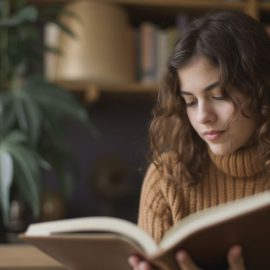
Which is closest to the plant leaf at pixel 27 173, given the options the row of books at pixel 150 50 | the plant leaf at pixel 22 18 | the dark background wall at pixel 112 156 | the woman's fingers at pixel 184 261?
the plant leaf at pixel 22 18

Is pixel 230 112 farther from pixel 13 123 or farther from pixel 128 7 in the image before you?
pixel 128 7

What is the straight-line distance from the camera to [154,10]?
2139mm

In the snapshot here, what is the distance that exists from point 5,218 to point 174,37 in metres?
0.91

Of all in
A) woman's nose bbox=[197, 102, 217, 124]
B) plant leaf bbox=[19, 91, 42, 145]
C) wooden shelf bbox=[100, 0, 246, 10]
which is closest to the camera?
woman's nose bbox=[197, 102, 217, 124]

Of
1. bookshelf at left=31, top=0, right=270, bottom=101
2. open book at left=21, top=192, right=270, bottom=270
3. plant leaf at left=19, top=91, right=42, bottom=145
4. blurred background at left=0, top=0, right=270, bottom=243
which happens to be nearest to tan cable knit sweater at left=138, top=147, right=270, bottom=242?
open book at left=21, top=192, right=270, bottom=270

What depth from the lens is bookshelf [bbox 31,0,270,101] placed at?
6.47 feet

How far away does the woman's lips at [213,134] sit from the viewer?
1.02 m

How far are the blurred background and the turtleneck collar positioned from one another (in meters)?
0.54

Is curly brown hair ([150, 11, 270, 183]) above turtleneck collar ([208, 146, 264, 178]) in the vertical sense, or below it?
above

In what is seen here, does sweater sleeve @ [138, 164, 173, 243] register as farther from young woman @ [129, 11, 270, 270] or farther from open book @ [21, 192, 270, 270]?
open book @ [21, 192, 270, 270]

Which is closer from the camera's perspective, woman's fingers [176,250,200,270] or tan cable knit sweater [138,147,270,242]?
woman's fingers [176,250,200,270]

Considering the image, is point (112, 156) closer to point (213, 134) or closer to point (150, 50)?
point (150, 50)

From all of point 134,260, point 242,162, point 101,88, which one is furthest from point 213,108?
point 101,88

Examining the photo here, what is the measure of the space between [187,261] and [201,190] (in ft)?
1.23
